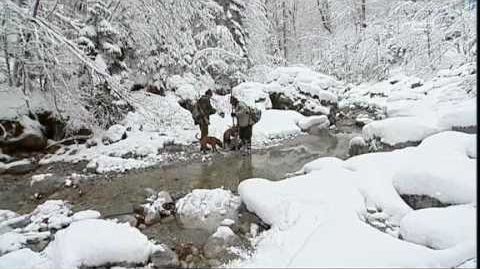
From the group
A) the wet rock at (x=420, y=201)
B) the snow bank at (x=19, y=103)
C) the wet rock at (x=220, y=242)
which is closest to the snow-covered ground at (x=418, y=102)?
the wet rock at (x=420, y=201)

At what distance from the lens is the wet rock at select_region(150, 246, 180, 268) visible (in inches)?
210

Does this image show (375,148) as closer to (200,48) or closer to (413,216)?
(413,216)

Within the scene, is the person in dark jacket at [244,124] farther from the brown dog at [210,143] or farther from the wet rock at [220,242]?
the wet rock at [220,242]

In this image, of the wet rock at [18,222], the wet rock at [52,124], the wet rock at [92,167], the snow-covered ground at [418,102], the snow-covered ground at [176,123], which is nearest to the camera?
the wet rock at [18,222]

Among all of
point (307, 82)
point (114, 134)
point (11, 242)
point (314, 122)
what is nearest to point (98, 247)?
point (11, 242)

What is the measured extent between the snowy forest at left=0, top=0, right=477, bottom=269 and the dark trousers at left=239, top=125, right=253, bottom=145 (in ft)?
0.10

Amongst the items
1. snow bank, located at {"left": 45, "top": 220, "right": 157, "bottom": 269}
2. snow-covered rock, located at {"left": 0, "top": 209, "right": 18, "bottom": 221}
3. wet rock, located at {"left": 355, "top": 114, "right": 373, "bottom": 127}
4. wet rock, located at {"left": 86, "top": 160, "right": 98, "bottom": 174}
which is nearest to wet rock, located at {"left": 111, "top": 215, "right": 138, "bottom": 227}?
snow bank, located at {"left": 45, "top": 220, "right": 157, "bottom": 269}

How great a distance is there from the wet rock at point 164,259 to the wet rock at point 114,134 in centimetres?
683

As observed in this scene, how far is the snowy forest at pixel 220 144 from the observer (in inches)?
209

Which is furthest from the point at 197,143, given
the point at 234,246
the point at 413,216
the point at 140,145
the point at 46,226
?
the point at 413,216

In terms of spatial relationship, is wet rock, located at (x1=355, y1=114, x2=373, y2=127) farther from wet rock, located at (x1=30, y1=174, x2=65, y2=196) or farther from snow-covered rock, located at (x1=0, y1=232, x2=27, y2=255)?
snow-covered rock, located at (x1=0, y1=232, x2=27, y2=255)

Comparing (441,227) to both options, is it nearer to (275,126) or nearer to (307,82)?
(275,126)

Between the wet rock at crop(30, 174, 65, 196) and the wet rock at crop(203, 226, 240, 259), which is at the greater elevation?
the wet rock at crop(30, 174, 65, 196)

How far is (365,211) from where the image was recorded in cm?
602
